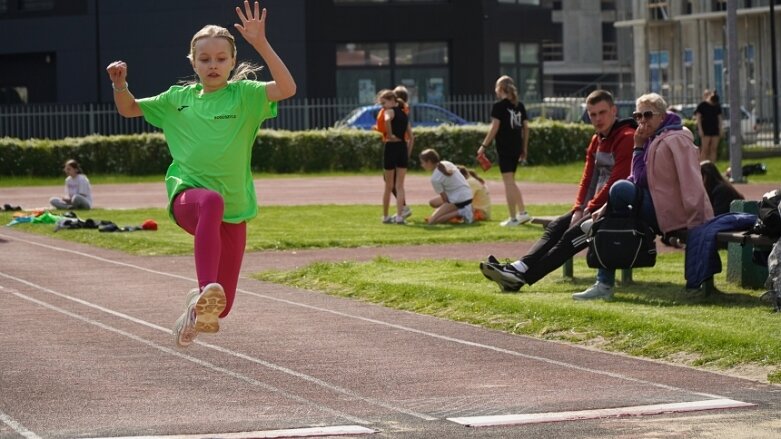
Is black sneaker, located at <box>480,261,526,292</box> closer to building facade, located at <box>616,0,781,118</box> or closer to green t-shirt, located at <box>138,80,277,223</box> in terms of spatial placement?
green t-shirt, located at <box>138,80,277,223</box>

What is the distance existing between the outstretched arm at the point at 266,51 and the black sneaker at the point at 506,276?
4.77m

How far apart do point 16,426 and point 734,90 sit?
2143 cm

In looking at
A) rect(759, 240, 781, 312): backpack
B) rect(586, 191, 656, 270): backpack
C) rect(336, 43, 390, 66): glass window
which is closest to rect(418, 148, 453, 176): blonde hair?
rect(586, 191, 656, 270): backpack

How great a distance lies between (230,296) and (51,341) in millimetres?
2669

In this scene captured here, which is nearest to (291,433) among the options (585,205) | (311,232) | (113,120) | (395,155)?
(585,205)

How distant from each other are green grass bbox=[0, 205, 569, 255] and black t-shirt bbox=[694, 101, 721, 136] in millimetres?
11488

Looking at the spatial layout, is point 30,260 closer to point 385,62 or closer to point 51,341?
point 51,341

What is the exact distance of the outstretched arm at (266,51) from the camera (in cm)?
856

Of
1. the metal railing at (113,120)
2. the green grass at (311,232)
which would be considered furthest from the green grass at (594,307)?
the metal railing at (113,120)

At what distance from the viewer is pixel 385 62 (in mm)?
51219

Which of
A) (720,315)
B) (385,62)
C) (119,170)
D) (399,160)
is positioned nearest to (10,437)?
(720,315)

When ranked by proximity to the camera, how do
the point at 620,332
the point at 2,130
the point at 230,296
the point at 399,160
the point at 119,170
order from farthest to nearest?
1. the point at 2,130
2. the point at 119,170
3. the point at 399,160
4. the point at 620,332
5. the point at 230,296

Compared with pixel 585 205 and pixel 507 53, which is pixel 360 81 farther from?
pixel 585 205

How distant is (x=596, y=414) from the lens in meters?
8.08
